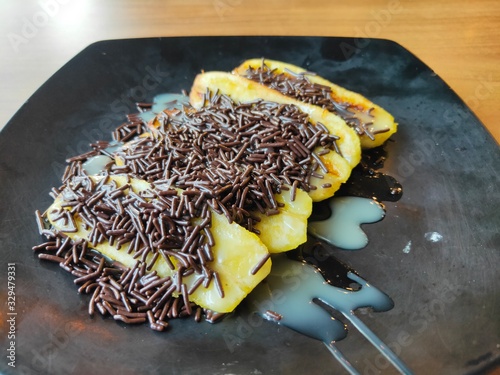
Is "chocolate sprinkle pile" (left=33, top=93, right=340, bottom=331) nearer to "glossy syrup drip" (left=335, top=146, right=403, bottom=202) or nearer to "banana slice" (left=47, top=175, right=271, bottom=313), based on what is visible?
"banana slice" (left=47, top=175, right=271, bottom=313)

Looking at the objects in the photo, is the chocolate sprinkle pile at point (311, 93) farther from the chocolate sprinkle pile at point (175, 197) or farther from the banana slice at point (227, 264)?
the banana slice at point (227, 264)

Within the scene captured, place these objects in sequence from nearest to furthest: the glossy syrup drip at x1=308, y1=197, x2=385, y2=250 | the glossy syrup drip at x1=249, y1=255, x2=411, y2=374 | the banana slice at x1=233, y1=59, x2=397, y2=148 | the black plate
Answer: the black plate
the glossy syrup drip at x1=249, y1=255, x2=411, y2=374
the glossy syrup drip at x1=308, y1=197, x2=385, y2=250
the banana slice at x1=233, y1=59, x2=397, y2=148

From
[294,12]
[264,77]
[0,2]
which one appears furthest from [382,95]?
[0,2]

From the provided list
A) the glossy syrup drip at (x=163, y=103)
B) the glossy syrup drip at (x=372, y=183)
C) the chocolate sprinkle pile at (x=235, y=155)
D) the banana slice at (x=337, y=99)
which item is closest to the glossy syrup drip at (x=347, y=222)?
the glossy syrup drip at (x=372, y=183)

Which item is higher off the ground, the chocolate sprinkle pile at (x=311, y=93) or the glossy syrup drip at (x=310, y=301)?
the chocolate sprinkle pile at (x=311, y=93)

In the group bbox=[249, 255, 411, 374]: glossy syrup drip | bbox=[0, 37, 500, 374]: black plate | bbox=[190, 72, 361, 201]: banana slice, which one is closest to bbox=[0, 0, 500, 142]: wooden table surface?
bbox=[0, 37, 500, 374]: black plate

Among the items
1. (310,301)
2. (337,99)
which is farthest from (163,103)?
(310,301)

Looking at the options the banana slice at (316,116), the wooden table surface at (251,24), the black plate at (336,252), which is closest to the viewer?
the black plate at (336,252)
